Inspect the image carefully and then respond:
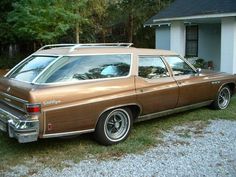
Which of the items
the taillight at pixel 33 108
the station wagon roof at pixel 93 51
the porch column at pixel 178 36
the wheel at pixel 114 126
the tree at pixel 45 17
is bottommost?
the wheel at pixel 114 126

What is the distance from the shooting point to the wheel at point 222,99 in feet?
27.7

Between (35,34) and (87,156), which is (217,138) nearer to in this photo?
(87,156)

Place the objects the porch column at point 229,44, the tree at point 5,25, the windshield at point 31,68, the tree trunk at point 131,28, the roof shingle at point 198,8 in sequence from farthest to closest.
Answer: the tree trunk at point 131,28, the tree at point 5,25, the roof shingle at point 198,8, the porch column at point 229,44, the windshield at point 31,68

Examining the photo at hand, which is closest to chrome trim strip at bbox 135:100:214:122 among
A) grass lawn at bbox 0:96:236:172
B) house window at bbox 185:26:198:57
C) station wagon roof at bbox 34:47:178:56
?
grass lawn at bbox 0:96:236:172

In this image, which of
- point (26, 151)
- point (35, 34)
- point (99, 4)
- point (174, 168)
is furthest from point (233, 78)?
point (99, 4)

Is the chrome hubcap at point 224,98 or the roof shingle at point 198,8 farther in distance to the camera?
the roof shingle at point 198,8

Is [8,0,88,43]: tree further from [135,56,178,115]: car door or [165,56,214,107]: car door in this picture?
[135,56,178,115]: car door

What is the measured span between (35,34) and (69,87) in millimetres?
13561

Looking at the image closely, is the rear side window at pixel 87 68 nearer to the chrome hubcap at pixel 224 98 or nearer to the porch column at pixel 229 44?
the chrome hubcap at pixel 224 98

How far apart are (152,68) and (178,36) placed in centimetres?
1009

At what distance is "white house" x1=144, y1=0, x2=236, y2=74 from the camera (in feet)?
46.5

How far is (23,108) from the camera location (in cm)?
537

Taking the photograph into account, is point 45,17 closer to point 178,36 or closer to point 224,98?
point 178,36

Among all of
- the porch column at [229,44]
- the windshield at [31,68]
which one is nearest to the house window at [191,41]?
the porch column at [229,44]
